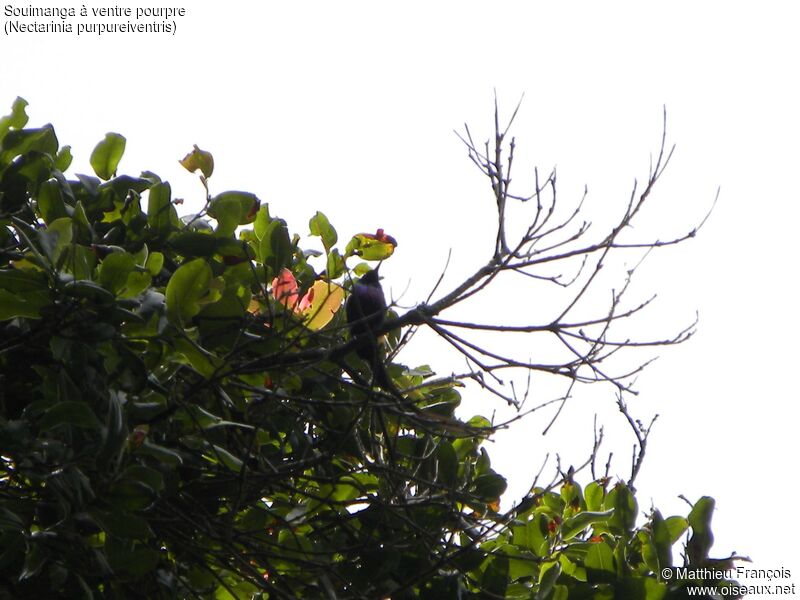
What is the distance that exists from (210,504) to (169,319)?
21.7 inches

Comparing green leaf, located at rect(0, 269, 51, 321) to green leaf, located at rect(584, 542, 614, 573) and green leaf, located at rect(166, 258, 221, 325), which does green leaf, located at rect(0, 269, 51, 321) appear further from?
green leaf, located at rect(584, 542, 614, 573)

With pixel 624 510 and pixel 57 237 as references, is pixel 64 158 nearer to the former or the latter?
pixel 57 237

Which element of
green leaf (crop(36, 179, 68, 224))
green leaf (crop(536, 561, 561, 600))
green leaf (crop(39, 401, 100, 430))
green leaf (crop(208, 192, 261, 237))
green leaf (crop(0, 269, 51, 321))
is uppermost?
green leaf (crop(208, 192, 261, 237))

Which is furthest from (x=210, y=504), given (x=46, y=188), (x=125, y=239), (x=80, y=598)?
(x=46, y=188)

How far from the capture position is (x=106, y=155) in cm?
247

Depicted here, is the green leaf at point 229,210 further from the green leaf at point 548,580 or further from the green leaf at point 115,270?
the green leaf at point 548,580

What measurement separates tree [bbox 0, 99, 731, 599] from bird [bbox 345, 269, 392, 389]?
0.19 feet

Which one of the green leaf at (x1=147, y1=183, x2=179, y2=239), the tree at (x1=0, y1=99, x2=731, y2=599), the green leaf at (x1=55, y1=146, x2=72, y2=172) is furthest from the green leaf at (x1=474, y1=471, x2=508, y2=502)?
the green leaf at (x1=55, y1=146, x2=72, y2=172)

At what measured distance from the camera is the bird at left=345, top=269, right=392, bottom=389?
2.25 m

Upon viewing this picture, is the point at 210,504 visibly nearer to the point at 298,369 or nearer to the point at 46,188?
the point at 298,369

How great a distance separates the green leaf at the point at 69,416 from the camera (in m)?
1.66

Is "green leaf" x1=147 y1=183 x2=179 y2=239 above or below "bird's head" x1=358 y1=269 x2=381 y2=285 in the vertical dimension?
below

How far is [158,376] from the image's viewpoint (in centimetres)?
204

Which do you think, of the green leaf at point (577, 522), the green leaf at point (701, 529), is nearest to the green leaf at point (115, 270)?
the green leaf at point (577, 522)
